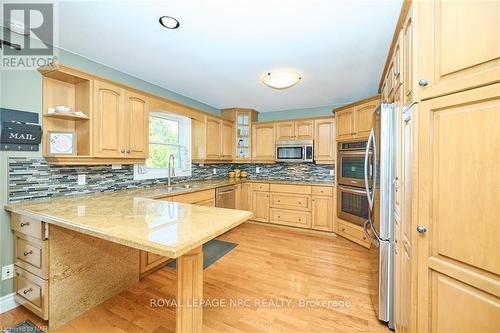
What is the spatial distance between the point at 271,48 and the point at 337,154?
230 centimetres

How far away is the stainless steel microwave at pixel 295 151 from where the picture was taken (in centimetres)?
405

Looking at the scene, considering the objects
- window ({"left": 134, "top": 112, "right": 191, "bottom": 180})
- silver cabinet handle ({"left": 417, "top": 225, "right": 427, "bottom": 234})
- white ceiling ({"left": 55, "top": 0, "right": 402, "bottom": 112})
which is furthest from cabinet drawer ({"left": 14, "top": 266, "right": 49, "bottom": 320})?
silver cabinet handle ({"left": 417, "top": 225, "right": 427, "bottom": 234})

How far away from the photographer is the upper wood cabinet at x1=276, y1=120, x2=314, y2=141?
4094mm

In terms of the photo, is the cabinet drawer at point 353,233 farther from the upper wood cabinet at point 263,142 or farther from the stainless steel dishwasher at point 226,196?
the stainless steel dishwasher at point 226,196

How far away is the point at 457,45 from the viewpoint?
99cm

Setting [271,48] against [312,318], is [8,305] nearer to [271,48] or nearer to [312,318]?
[312,318]

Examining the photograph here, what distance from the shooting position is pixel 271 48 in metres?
2.12

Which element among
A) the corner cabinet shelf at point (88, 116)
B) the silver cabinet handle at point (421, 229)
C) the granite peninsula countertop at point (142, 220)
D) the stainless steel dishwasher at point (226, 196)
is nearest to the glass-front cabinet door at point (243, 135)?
the stainless steel dishwasher at point (226, 196)

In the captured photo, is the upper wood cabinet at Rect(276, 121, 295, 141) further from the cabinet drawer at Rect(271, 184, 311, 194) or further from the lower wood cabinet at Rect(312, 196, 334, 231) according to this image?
the lower wood cabinet at Rect(312, 196, 334, 231)

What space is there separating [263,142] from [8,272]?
3880 mm

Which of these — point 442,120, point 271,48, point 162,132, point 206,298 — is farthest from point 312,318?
point 162,132

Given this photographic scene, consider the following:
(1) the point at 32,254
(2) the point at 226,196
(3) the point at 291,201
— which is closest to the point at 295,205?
(3) the point at 291,201

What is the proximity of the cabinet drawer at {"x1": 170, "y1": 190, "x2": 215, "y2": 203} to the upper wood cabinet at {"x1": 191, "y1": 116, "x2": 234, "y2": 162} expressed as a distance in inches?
31.8

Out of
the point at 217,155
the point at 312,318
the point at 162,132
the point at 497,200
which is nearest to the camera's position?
the point at 497,200
